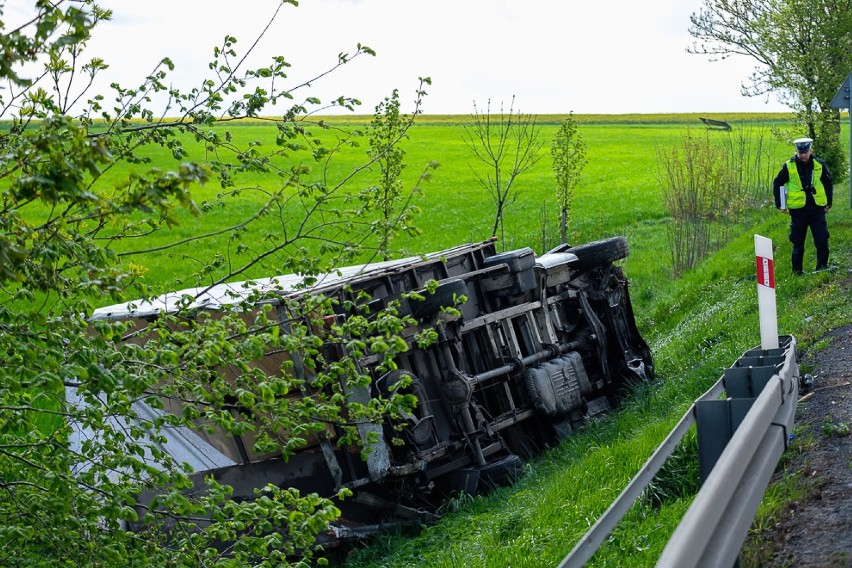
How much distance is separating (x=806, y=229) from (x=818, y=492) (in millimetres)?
10051

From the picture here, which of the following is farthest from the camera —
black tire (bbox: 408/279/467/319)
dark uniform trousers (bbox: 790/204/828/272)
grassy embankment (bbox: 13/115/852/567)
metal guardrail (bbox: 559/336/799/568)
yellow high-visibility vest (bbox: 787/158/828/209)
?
dark uniform trousers (bbox: 790/204/828/272)

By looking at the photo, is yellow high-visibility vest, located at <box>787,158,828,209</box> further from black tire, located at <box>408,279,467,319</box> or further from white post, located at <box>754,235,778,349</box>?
white post, located at <box>754,235,778,349</box>

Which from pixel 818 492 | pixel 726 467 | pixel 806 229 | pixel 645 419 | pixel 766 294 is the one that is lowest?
pixel 645 419

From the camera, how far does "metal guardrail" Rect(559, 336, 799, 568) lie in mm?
3196

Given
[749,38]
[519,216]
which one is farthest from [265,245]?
[519,216]

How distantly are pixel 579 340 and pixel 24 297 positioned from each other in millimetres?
7882

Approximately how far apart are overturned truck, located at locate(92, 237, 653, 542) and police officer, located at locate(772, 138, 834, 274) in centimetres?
345


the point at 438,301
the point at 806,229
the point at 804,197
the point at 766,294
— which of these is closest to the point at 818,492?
the point at 766,294

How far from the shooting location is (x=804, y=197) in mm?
14773

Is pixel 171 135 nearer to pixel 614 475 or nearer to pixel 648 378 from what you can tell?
pixel 614 475

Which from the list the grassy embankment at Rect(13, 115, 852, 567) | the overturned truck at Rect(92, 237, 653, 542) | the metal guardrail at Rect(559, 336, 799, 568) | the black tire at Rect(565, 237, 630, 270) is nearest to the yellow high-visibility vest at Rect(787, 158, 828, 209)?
the grassy embankment at Rect(13, 115, 852, 567)

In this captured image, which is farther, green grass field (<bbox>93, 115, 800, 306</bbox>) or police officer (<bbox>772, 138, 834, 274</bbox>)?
green grass field (<bbox>93, 115, 800, 306</bbox>)

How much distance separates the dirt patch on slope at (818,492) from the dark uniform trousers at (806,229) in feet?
23.2

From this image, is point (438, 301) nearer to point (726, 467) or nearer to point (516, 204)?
point (726, 467)
